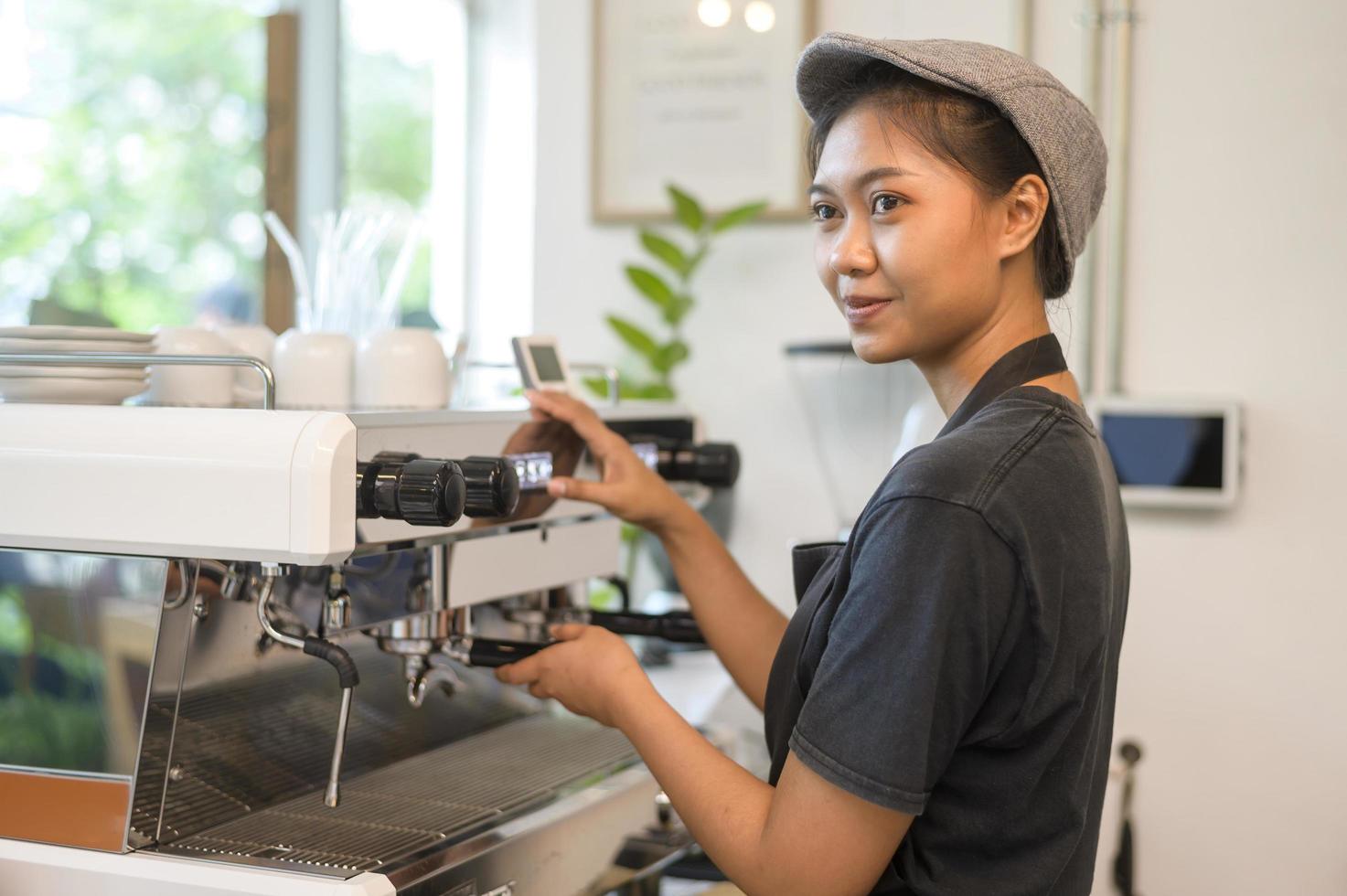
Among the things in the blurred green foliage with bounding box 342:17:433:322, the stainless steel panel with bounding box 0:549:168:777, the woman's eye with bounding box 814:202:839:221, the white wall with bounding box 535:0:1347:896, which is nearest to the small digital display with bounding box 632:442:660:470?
the woman's eye with bounding box 814:202:839:221

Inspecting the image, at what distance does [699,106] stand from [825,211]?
1.29m

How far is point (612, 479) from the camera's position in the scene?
1.23 m

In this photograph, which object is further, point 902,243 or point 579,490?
point 579,490

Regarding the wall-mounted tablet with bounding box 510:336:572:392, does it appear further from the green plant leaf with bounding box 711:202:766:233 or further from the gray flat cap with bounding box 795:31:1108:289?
the green plant leaf with bounding box 711:202:766:233

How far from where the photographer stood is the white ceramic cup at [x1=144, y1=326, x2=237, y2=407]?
Answer: 1.06 meters

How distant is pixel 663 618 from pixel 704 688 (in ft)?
2.15

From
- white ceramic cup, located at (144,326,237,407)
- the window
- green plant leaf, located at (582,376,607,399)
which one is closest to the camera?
white ceramic cup, located at (144,326,237,407)

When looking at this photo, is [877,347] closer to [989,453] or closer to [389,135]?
[989,453]

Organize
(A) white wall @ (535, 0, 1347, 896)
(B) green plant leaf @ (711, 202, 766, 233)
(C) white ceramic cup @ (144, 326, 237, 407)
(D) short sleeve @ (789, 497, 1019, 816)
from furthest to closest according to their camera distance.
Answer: (B) green plant leaf @ (711, 202, 766, 233) < (A) white wall @ (535, 0, 1347, 896) < (C) white ceramic cup @ (144, 326, 237, 407) < (D) short sleeve @ (789, 497, 1019, 816)

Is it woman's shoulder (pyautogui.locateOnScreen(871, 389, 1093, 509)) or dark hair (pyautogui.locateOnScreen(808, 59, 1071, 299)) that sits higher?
dark hair (pyautogui.locateOnScreen(808, 59, 1071, 299))

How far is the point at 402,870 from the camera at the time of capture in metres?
0.91

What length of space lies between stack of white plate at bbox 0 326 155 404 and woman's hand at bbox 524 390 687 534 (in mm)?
334

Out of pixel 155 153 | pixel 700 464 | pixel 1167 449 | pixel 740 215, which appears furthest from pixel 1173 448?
pixel 155 153

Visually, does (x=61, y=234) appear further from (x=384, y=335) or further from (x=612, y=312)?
(x=384, y=335)
